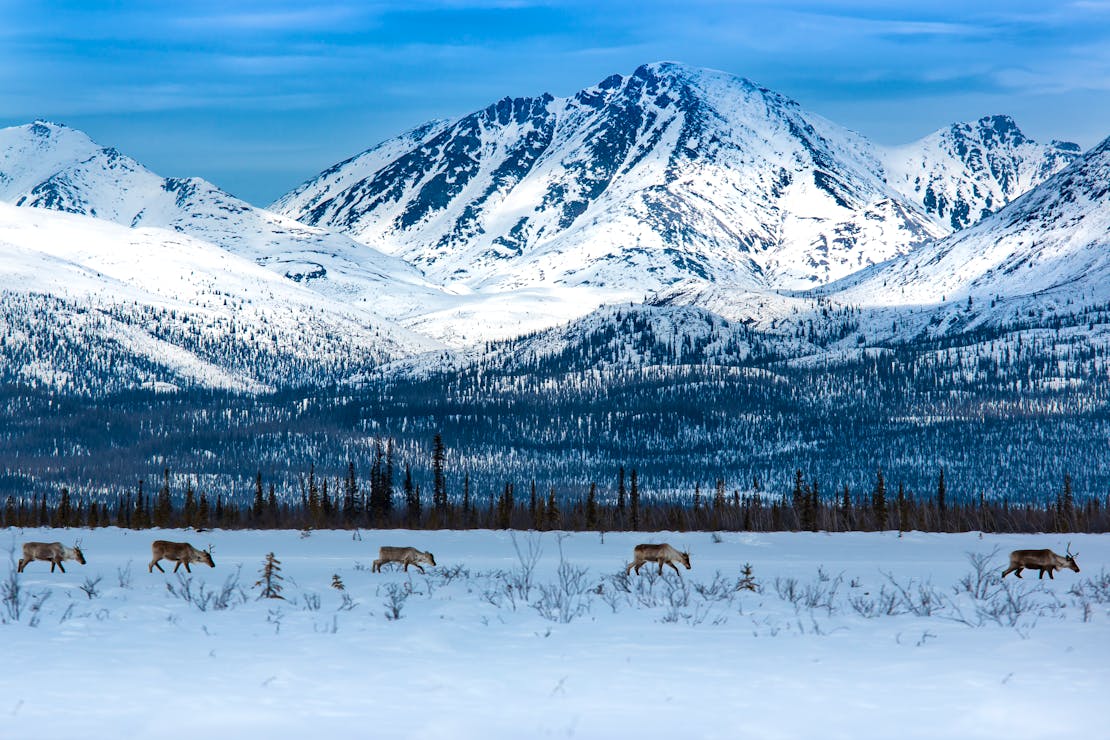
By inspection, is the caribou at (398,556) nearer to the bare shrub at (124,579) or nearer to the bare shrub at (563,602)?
the bare shrub at (563,602)

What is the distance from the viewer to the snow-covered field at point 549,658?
48.6ft

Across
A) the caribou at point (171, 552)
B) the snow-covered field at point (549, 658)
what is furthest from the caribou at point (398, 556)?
the caribou at point (171, 552)

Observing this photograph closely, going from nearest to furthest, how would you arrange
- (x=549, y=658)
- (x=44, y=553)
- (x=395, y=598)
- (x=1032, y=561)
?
(x=549, y=658)
(x=395, y=598)
(x=1032, y=561)
(x=44, y=553)

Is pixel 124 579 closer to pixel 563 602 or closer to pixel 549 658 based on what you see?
pixel 563 602

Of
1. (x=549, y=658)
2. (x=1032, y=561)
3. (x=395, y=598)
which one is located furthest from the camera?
(x=1032, y=561)

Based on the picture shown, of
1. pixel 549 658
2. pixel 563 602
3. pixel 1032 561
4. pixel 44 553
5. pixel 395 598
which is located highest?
pixel 44 553

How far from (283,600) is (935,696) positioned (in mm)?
13186

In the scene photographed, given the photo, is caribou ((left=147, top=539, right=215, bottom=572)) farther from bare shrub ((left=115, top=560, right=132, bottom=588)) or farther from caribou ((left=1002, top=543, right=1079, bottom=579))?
caribou ((left=1002, top=543, right=1079, bottom=579))

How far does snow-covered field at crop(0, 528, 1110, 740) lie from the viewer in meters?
14.8

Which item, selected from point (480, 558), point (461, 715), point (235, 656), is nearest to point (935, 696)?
Answer: point (461, 715)

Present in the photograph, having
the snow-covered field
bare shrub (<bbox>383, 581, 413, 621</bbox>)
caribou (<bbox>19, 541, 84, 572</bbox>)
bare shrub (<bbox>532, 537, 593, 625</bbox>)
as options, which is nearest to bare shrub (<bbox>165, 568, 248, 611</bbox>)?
the snow-covered field

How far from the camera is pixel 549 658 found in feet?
60.9

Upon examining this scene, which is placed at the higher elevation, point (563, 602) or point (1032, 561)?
point (1032, 561)

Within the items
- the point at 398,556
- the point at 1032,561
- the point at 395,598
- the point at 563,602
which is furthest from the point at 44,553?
the point at 1032,561
